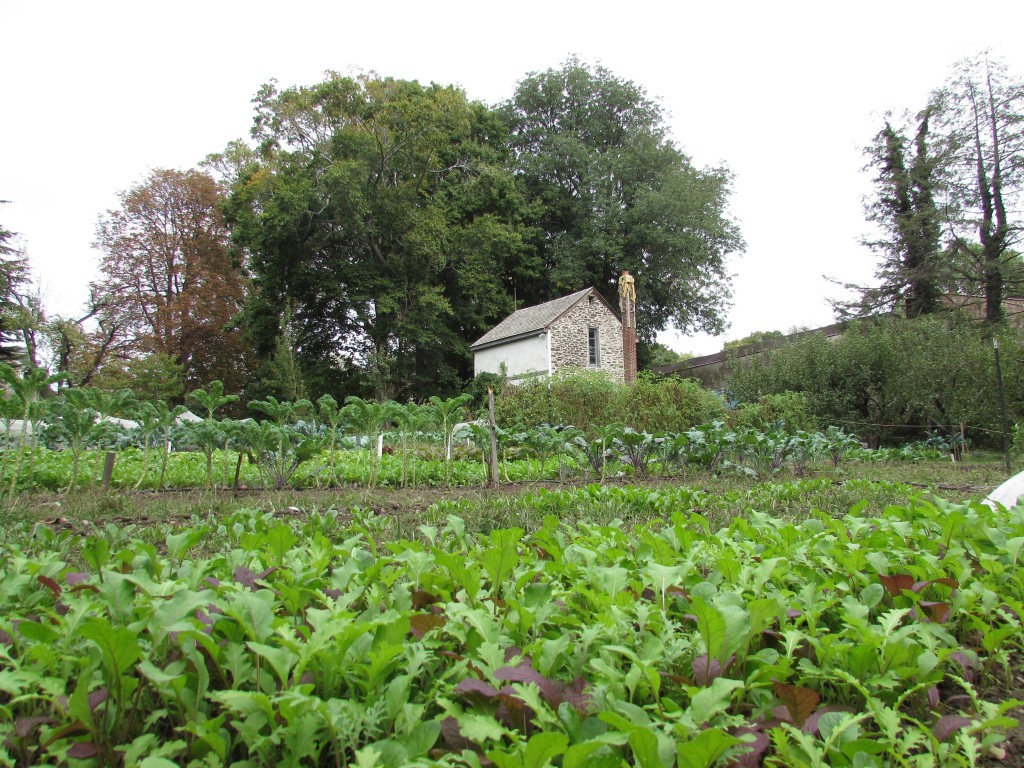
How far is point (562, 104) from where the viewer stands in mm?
39656

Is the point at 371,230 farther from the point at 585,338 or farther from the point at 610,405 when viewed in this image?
the point at 610,405

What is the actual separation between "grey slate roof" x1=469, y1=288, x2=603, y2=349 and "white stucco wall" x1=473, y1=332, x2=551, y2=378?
14.9 inches

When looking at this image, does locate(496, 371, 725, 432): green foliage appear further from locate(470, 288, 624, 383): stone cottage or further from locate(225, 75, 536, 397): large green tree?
locate(225, 75, 536, 397): large green tree

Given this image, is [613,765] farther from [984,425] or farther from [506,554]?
[984,425]

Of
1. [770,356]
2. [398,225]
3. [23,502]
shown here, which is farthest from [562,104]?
[23,502]

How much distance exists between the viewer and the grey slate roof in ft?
95.3

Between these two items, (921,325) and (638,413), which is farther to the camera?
(921,325)

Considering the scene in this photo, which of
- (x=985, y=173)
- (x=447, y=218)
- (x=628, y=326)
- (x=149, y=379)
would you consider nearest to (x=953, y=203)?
(x=985, y=173)

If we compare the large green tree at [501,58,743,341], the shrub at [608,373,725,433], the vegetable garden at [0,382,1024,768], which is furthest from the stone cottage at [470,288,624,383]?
the vegetable garden at [0,382,1024,768]

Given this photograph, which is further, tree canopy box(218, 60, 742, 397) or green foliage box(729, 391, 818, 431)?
tree canopy box(218, 60, 742, 397)

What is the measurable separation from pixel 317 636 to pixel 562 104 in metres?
43.1

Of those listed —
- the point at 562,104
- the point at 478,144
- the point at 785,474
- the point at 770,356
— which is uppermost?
the point at 562,104

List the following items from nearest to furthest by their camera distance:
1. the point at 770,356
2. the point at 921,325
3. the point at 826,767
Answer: the point at 826,767 < the point at 921,325 < the point at 770,356

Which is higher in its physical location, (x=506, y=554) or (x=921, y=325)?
(x=921, y=325)
